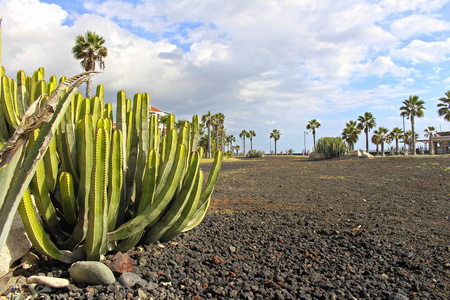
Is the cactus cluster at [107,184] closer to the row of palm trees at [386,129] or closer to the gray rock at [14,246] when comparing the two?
the gray rock at [14,246]

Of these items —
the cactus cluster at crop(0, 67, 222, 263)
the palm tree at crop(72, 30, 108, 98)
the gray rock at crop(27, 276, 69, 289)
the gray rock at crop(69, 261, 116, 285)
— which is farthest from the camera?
the palm tree at crop(72, 30, 108, 98)

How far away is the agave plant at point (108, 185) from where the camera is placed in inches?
119

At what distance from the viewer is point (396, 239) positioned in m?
4.50

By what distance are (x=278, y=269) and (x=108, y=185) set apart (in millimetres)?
2075

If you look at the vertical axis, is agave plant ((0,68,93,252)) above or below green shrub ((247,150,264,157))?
below

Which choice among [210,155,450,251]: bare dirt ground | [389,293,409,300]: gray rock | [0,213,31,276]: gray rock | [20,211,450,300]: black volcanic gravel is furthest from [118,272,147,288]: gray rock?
[210,155,450,251]: bare dirt ground

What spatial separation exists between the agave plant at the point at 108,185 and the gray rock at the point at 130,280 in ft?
1.43

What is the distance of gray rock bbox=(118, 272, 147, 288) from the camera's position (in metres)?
2.88

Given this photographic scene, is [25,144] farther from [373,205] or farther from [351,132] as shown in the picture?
[351,132]

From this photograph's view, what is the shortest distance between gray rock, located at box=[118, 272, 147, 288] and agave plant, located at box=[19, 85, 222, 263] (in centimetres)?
43

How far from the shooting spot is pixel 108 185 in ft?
11.2

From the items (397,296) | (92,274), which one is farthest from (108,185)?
(397,296)

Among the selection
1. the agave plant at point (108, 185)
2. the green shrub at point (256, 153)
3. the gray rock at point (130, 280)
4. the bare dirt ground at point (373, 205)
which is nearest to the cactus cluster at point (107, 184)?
the agave plant at point (108, 185)

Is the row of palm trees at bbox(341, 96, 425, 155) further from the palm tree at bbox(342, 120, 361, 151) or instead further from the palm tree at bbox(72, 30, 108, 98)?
the palm tree at bbox(72, 30, 108, 98)
